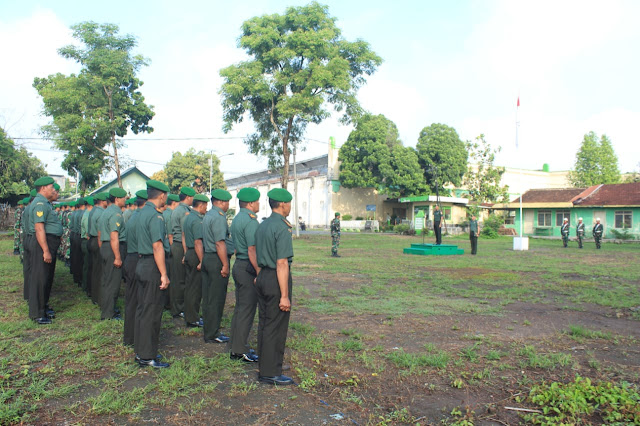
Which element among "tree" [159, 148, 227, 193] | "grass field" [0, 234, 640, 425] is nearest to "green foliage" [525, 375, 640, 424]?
"grass field" [0, 234, 640, 425]

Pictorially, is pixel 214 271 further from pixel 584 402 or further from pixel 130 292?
pixel 584 402

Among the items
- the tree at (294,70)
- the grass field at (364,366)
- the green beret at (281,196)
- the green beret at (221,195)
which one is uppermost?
the tree at (294,70)

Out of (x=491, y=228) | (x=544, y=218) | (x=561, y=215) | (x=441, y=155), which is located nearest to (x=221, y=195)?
(x=491, y=228)

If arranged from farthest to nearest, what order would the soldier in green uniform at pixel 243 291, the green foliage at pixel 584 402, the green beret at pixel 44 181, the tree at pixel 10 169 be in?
the tree at pixel 10 169
the green beret at pixel 44 181
the soldier in green uniform at pixel 243 291
the green foliage at pixel 584 402

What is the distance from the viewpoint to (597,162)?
4381 cm

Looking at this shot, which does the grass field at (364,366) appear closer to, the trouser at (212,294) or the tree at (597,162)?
the trouser at (212,294)

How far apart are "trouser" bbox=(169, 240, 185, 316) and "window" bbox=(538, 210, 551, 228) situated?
33.2 metres

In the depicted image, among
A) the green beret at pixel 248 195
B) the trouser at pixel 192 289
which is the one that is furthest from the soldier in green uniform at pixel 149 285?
the trouser at pixel 192 289

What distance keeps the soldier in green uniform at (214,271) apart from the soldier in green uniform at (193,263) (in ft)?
2.22

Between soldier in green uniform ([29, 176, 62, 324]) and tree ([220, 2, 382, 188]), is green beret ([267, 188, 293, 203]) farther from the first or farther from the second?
tree ([220, 2, 382, 188])

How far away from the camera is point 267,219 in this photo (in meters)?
4.37

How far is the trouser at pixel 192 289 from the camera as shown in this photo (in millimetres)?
6395

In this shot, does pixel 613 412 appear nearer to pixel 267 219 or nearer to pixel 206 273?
pixel 267 219

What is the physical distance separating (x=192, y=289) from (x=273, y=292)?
2.69 meters
